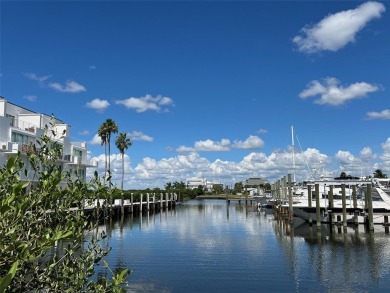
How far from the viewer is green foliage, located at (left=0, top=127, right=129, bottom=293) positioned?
17.9ft

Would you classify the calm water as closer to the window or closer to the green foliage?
the green foliage

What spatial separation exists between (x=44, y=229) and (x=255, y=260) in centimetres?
2584

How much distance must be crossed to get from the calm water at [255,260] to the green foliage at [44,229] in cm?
1583

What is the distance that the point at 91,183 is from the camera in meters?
7.80

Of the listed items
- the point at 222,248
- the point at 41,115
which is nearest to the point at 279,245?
the point at 222,248

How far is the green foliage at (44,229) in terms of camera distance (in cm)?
546

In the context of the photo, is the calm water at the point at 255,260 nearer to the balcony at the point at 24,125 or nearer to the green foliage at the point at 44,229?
the green foliage at the point at 44,229

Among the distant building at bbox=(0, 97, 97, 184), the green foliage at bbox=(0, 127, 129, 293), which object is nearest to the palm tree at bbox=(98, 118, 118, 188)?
the distant building at bbox=(0, 97, 97, 184)

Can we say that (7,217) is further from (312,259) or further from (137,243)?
(137,243)

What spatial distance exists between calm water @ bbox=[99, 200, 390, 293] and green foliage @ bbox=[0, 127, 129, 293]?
1583 cm

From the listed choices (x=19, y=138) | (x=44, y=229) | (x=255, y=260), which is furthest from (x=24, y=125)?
(x=44, y=229)

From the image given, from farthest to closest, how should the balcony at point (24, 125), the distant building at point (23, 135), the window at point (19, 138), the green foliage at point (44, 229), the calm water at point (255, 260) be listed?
the balcony at point (24, 125) → the window at point (19, 138) → the distant building at point (23, 135) → the calm water at point (255, 260) → the green foliage at point (44, 229)

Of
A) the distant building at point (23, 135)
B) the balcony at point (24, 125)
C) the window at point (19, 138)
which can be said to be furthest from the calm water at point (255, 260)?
the balcony at point (24, 125)

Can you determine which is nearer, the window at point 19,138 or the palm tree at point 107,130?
the window at point 19,138
